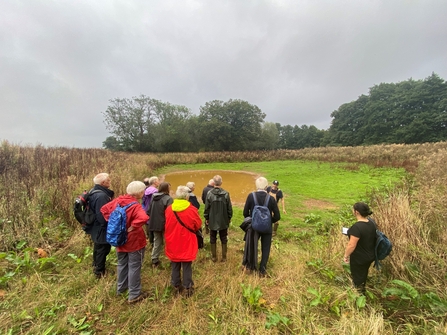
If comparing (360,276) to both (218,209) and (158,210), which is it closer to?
(218,209)

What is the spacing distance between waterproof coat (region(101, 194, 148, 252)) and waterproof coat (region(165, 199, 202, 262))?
392 mm

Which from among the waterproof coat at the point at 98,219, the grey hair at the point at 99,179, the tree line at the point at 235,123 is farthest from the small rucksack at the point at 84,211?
the tree line at the point at 235,123

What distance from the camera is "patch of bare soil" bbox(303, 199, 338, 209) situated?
8.52 meters

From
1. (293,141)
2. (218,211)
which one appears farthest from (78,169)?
(293,141)

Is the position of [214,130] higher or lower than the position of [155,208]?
higher

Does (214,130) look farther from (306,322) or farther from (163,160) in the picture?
(306,322)

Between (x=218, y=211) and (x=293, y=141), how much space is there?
7586 cm

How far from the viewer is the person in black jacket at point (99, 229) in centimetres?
323

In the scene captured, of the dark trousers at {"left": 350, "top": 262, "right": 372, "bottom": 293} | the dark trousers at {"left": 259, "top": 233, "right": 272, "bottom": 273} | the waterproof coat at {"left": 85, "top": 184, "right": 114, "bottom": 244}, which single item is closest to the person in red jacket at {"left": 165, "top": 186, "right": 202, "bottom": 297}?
the waterproof coat at {"left": 85, "top": 184, "right": 114, "bottom": 244}

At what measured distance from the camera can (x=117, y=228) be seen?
8.82 feet

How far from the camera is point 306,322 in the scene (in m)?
2.32

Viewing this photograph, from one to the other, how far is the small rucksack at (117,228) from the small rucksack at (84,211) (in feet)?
2.52

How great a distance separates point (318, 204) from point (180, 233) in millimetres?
7798

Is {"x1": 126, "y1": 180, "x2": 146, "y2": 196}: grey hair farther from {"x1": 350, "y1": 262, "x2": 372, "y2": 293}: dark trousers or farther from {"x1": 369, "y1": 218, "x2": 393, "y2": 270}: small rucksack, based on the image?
{"x1": 369, "y1": 218, "x2": 393, "y2": 270}: small rucksack
